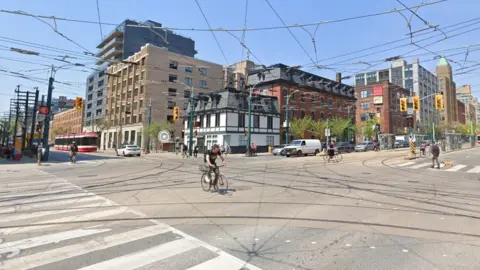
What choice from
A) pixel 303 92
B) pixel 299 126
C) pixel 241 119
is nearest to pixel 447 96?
pixel 303 92

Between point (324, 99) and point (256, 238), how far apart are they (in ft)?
184

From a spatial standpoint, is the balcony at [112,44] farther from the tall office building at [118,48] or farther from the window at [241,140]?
the window at [241,140]

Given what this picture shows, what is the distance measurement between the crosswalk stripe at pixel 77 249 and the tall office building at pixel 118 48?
7006 cm

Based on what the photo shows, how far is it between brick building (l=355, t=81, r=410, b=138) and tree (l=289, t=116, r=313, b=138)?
3458 centimetres

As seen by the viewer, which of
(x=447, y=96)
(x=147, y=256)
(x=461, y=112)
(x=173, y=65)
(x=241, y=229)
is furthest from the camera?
(x=461, y=112)

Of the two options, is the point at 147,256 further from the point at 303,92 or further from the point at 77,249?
the point at 303,92

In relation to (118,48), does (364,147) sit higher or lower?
lower

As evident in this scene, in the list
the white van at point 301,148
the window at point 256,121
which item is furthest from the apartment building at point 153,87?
the white van at point 301,148

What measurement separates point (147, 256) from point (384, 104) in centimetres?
8571

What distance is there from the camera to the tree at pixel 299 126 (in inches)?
1893

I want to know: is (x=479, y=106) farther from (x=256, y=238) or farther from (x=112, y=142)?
(x=256, y=238)

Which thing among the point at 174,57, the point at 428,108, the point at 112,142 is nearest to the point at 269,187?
the point at 174,57

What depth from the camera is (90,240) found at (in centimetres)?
503

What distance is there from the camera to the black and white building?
138 ft
